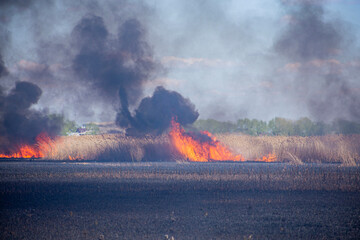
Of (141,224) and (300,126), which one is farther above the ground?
(300,126)

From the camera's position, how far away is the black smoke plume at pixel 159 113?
5797 cm

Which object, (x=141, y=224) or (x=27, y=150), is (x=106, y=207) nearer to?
(x=141, y=224)

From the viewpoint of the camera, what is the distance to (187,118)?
61.0 meters

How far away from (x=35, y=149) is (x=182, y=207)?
43359 millimetres

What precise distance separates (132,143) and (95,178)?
21318 mm

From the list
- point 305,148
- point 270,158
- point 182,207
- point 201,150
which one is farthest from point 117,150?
point 182,207

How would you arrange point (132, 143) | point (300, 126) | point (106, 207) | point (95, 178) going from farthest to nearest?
1. point (300, 126)
2. point (132, 143)
3. point (95, 178)
4. point (106, 207)

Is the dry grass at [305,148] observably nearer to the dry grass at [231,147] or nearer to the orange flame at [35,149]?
the dry grass at [231,147]

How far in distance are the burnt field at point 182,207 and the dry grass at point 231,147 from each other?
16522 mm

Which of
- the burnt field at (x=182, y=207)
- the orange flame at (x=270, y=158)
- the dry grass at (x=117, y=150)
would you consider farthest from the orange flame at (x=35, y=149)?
the burnt field at (x=182, y=207)

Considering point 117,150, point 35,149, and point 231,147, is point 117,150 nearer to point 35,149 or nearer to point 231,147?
point 231,147

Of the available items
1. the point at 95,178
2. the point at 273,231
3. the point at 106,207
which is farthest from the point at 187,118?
the point at 273,231

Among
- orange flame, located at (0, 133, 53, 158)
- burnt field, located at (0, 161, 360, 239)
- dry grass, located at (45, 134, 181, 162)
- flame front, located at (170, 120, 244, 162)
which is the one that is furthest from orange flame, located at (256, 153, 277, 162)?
orange flame, located at (0, 133, 53, 158)

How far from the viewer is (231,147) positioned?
4700 cm
